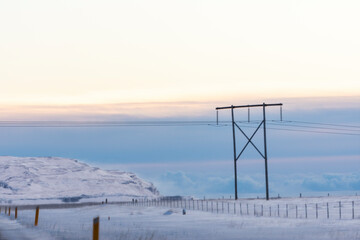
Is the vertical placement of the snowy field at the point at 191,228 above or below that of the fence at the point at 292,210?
above

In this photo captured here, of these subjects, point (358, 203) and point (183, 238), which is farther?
point (358, 203)

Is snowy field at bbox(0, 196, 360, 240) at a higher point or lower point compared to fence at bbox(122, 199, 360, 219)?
higher

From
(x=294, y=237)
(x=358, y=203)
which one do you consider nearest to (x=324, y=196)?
(x=358, y=203)

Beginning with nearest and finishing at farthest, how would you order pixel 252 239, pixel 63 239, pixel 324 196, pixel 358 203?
pixel 63 239 → pixel 252 239 → pixel 358 203 → pixel 324 196

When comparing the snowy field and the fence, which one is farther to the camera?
the fence

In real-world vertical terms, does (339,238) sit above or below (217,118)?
below

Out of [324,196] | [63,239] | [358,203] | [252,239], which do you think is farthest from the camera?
[324,196]

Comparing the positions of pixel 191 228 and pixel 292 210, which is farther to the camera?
pixel 292 210

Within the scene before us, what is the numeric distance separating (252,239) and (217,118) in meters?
68.8

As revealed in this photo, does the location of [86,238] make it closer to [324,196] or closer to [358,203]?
[358,203]

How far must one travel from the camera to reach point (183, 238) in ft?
104

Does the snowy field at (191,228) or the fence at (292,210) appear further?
the fence at (292,210)

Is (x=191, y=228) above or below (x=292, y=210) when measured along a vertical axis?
above

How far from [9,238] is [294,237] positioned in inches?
469
